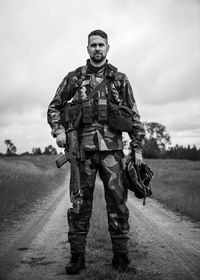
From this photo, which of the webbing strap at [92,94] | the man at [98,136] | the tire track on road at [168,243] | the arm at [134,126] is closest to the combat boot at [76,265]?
the man at [98,136]

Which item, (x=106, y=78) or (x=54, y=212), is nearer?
(x=106, y=78)

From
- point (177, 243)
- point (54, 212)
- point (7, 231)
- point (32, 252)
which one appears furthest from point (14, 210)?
point (177, 243)

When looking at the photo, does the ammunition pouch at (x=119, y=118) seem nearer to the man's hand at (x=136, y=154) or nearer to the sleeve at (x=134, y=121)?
the sleeve at (x=134, y=121)

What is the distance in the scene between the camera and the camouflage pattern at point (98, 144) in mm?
3559

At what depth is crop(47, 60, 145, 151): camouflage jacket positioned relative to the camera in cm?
371

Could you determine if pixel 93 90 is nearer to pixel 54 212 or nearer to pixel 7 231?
pixel 7 231

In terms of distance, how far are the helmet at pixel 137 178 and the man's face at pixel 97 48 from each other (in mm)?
1396

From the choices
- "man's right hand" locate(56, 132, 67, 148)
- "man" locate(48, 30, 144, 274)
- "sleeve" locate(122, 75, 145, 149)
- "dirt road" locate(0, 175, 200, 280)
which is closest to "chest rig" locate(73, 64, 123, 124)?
"man" locate(48, 30, 144, 274)

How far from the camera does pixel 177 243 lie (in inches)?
180

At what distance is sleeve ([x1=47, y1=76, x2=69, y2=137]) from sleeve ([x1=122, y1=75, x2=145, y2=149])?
2.63ft

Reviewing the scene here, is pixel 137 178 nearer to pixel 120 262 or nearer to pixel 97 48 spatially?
pixel 120 262

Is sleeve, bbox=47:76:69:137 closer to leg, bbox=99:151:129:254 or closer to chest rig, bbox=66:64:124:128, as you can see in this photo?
chest rig, bbox=66:64:124:128

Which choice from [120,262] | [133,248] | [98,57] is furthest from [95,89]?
[133,248]

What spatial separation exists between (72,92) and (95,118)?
0.52 m
